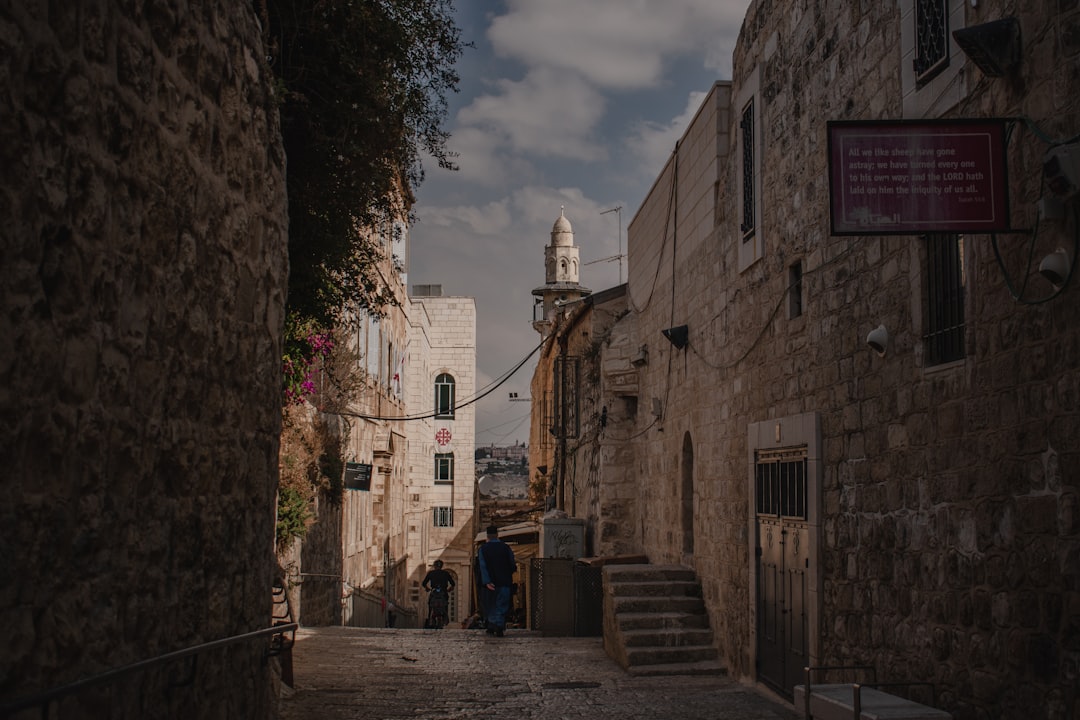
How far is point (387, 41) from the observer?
8562 mm

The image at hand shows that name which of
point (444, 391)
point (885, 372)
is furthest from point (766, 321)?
point (444, 391)

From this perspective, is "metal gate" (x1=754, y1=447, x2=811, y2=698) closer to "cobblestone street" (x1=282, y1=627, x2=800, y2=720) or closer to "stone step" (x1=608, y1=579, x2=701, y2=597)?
"cobblestone street" (x1=282, y1=627, x2=800, y2=720)

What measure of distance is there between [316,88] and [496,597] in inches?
336

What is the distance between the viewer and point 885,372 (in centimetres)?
739

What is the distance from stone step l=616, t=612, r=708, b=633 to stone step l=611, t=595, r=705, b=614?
7cm

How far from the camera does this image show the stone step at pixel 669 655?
37.9 feet

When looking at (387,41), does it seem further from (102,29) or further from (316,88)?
(102,29)

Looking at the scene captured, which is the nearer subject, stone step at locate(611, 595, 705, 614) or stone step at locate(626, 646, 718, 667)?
stone step at locate(626, 646, 718, 667)

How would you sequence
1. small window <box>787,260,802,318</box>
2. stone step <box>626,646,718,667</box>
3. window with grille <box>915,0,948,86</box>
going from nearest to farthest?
window with grille <box>915,0,948,86</box> → small window <box>787,260,802,318</box> → stone step <box>626,646,718,667</box>

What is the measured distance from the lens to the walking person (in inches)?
594

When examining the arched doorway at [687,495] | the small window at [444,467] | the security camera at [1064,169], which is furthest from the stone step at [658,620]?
the small window at [444,467]

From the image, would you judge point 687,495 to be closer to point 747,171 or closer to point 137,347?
point 747,171

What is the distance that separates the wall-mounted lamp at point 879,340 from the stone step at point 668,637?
5.43 metres

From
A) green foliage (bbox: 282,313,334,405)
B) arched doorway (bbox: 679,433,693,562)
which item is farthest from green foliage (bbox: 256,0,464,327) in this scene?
arched doorway (bbox: 679,433,693,562)
